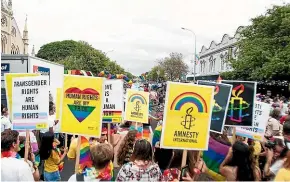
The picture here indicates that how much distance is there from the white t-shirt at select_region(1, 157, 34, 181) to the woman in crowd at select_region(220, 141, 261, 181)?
7.15 ft

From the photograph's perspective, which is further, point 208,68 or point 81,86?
point 208,68

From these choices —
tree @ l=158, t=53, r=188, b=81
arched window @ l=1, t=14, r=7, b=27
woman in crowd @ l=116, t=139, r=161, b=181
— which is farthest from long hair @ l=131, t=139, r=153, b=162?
arched window @ l=1, t=14, r=7, b=27

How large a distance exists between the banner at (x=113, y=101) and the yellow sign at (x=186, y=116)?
2671 mm

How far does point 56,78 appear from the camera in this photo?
54.7ft

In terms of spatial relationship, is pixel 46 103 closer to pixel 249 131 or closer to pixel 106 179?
pixel 106 179

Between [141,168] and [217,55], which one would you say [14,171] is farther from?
[217,55]

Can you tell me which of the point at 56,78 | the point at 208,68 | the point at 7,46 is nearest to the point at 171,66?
the point at 208,68

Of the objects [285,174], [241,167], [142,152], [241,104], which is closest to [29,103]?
[142,152]

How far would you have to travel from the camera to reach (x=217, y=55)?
77438 mm

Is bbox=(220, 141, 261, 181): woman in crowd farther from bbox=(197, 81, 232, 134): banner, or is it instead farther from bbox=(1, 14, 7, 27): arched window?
bbox=(1, 14, 7, 27): arched window

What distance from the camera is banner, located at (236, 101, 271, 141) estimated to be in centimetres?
658

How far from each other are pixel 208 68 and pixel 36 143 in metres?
80.1

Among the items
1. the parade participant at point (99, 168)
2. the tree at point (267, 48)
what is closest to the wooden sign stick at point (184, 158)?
the parade participant at point (99, 168)

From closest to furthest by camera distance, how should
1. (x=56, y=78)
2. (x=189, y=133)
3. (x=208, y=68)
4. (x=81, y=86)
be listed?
(x=189, y=133) < (x=81, y=86) < (x=56, y=78) < (x=208, y=68)
